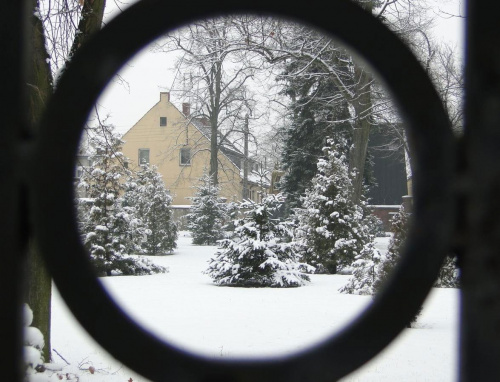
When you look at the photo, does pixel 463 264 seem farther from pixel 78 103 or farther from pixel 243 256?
pixel 243 256

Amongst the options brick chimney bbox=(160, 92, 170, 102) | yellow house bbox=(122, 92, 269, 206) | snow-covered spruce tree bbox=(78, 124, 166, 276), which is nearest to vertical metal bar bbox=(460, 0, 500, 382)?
snow-covered spruce tree bbox=(78, 124, 166, 276)

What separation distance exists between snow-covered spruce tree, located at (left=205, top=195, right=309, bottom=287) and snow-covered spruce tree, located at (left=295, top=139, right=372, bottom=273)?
2.15m

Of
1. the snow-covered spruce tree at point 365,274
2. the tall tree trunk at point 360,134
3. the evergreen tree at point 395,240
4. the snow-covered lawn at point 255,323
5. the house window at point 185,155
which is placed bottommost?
the snow-covered lawn at point 255,323

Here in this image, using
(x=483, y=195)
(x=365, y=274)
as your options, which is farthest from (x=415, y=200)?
(x=365, y=274)

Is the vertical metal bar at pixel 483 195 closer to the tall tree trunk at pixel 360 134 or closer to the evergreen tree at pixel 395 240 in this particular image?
the evergreen tree at pixel 395 240

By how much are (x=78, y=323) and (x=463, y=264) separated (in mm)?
219

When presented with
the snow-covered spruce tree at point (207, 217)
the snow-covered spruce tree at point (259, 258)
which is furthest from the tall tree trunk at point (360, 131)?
the snow-covered spruce tree at point (207, 217)

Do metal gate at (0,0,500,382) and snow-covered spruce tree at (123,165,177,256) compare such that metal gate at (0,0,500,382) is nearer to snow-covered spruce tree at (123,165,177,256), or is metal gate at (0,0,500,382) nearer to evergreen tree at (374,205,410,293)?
evergreen tree at (374,205,410,293)

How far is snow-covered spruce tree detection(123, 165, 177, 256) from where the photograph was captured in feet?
54.4

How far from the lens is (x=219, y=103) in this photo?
2139cm

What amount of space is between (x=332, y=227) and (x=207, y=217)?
8612 mm

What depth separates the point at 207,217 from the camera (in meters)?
20.4


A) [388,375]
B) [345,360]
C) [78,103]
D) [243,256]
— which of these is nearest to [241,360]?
[345,360]

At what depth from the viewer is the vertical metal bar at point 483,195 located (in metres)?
0.29
